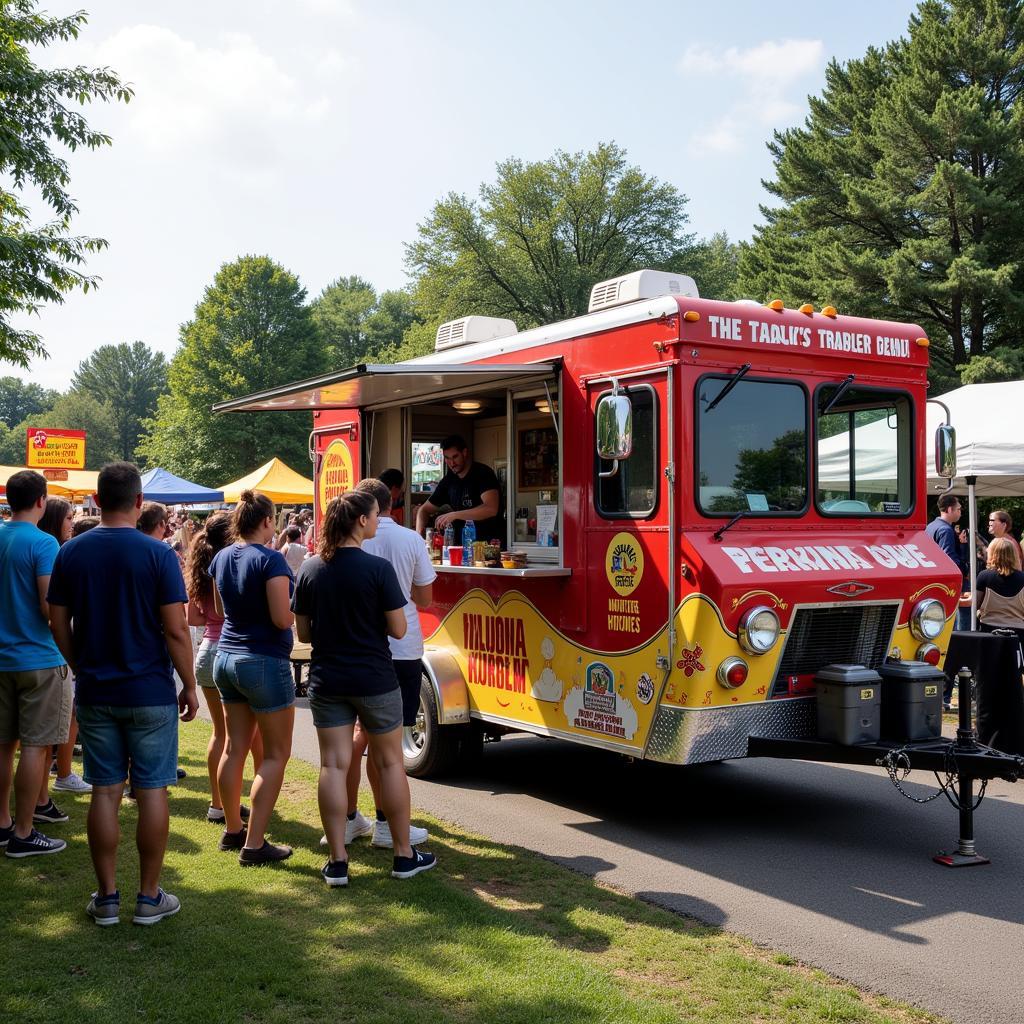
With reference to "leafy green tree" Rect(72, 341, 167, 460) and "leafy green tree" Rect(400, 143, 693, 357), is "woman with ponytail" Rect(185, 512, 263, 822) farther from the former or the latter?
"leafy green tree" Rect(72, 341, 167, 460)

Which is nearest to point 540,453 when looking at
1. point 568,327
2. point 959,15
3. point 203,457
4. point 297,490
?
point 568,327

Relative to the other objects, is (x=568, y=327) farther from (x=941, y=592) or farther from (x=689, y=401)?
→ (x=941, y=592)

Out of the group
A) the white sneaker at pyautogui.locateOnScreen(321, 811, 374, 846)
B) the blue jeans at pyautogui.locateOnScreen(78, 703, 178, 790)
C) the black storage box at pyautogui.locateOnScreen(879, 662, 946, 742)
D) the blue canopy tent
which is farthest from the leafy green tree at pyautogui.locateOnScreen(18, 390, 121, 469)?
the black storage box at pyautogui.locateOnScreen(879, 662, 946, 742)

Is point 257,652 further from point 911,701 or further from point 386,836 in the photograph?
point 911,701

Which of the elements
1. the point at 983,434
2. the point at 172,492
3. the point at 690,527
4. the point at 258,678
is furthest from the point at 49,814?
the point at 172,492

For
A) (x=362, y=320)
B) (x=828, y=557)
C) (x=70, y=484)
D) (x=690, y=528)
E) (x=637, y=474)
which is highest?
(x=362, y=320)

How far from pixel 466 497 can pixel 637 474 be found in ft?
7.11

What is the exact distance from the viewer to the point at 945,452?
7277mm

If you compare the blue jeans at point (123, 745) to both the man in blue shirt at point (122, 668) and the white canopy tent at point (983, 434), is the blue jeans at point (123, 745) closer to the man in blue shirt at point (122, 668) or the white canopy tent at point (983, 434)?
Result: the man in blue shirt at point (122, 668)

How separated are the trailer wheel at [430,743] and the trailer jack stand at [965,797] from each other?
11.1 ft

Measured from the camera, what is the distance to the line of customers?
15.2ft

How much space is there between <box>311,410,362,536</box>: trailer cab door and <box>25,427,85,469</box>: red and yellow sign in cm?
1462

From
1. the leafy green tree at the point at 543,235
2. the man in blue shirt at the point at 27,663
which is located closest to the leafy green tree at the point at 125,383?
the leafy green tree at the point at 543,235

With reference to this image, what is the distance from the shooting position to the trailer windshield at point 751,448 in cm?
617
